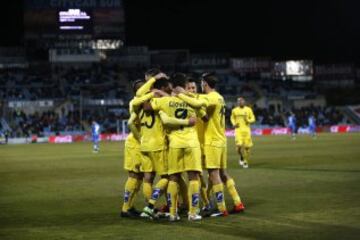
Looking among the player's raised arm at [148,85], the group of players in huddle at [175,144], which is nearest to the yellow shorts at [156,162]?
the group of players in huddle at [175,144]

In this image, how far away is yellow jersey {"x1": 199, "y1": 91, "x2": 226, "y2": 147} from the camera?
37.9 feet

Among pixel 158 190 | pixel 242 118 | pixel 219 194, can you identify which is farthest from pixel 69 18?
pixel 219 194

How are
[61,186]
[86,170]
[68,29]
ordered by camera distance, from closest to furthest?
[61,186] → [86,170] → [68,29]

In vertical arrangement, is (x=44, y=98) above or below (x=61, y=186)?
above

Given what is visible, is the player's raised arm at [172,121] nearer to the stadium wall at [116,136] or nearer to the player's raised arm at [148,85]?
the player's raised arm at [148,85]

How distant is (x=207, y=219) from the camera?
11195 mm

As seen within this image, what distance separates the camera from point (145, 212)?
37.4 ft

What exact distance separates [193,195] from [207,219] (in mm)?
568

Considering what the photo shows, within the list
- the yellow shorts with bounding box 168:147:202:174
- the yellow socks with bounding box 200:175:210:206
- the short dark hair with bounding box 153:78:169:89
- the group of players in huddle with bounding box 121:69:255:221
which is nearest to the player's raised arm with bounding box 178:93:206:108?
the group of players in huddle with bounding box 121:69:255:221

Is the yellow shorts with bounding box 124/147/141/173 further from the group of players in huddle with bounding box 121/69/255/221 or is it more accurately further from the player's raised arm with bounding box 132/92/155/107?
the player's raised arm with bounding box 132/92/155/107

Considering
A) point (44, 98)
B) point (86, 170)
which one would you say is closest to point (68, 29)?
point (44, 98)

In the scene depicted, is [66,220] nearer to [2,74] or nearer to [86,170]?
[86,170]

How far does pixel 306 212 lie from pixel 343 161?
1282 cm

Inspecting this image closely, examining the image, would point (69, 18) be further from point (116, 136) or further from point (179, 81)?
point (179, 81)
